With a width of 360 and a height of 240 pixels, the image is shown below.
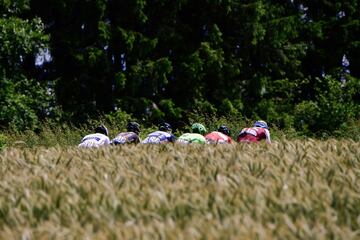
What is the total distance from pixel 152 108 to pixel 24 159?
19.0 metres

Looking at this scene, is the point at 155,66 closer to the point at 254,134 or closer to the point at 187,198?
the point at 254,134

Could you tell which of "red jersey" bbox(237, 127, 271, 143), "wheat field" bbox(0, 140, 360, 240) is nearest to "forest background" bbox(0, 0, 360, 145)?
"red jersey" bbox(237, 127, 271, 143)

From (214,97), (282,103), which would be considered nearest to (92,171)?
(214,97)

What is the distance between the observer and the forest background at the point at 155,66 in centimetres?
2511

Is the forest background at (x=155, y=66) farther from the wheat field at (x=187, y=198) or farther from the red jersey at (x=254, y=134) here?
the wheat field at (x=187, y=198)

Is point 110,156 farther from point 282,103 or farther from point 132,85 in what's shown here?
point 282,103

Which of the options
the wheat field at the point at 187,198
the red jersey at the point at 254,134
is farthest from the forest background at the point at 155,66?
the wheat field at the point at 187,198

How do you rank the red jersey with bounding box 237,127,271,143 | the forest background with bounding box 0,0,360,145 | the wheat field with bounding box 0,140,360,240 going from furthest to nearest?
the forest background with bounding box 0,0,360,145, the red jersey with bounding box 237,127,271,143, the wheat field with bounding box 0,140,360,240

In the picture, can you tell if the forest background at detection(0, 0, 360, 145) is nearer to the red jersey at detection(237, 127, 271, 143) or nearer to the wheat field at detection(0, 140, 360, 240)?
the red jersey at detection(237, 127, 271, 143)

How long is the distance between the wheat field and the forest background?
16.6m

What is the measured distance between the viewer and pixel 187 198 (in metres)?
4.83

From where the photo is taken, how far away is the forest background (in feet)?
82.4

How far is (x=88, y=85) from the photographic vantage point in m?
26.9

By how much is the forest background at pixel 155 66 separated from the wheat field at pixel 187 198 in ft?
54.5
